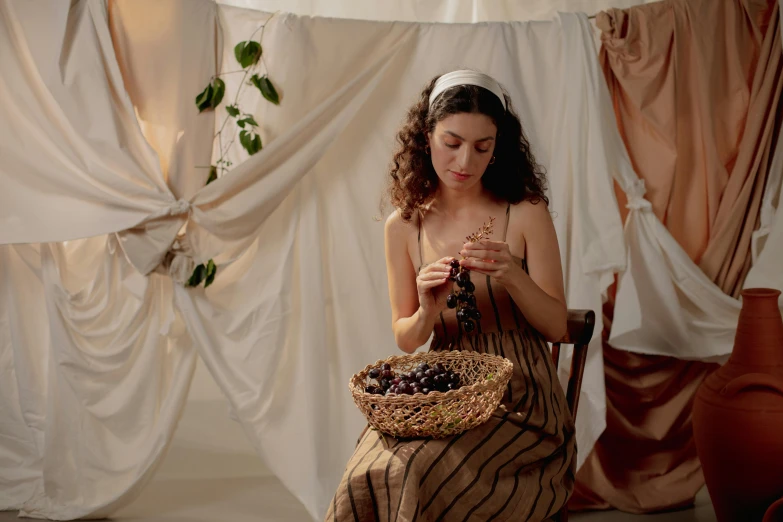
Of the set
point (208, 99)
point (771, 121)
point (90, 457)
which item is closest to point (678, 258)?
point (771, 121)

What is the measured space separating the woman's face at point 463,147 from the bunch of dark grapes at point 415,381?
1.54ft

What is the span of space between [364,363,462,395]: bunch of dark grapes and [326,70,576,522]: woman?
0.32 feet

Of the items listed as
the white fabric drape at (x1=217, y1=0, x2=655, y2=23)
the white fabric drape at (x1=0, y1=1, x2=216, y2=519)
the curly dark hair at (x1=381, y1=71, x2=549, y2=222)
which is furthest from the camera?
the white fabric drape at (x1=217, y1=0, x2=655, y2=23)

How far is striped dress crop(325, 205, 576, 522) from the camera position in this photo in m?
1.54

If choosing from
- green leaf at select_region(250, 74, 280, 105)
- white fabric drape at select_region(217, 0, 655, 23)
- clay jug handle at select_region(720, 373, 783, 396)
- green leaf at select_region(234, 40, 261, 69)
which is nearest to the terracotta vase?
clay jug handle at select_region(720, 373, 783, 396)

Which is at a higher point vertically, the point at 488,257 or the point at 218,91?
the point at 218,91

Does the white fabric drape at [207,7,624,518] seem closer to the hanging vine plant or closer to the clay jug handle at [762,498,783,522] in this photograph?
the hanging vine plant

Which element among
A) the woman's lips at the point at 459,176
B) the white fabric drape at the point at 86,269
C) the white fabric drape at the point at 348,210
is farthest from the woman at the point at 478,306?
the white fabric drape at the point at 86,269

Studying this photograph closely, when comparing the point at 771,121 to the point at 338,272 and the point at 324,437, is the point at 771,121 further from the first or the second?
the point at 324,437

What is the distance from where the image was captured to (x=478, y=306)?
6.57 feet

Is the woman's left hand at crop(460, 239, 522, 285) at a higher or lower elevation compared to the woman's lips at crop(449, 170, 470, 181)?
lower

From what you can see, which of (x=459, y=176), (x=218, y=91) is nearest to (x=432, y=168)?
(x=459, y=176)

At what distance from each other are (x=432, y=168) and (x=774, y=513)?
4.11 feet

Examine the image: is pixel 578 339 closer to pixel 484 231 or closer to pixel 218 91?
pixel 484 231
